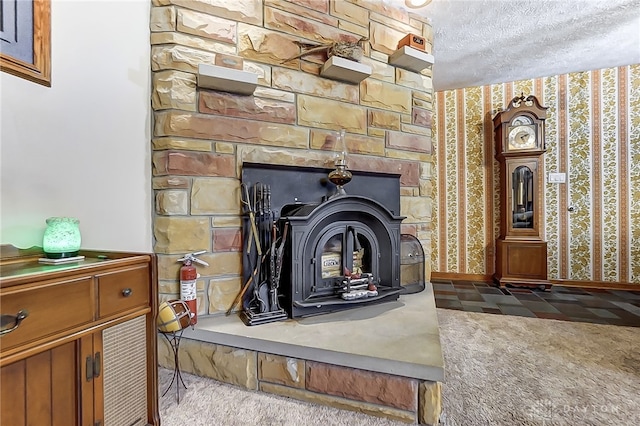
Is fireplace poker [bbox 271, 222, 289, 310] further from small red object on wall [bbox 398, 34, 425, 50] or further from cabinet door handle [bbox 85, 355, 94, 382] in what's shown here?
small red object on wall [bbox 398, 34, 425, 50]

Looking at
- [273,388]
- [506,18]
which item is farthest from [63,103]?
[506,18]

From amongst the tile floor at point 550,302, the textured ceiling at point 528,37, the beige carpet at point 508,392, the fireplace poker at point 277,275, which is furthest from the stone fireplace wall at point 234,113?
the tile floor at point 550,302

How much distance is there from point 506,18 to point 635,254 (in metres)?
3.00

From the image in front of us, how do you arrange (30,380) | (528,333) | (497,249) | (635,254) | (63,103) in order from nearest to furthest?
(30,380) < (63,103) < (528,333) < (635,254) < (497,249)

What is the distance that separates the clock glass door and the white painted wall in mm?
3788

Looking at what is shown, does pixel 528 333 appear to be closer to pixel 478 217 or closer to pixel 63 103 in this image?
pixel 478 217

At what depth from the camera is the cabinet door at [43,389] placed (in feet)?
2.59

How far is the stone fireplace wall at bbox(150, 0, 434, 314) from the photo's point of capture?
→ 1.65m

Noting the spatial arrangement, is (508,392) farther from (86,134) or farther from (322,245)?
(86,134)

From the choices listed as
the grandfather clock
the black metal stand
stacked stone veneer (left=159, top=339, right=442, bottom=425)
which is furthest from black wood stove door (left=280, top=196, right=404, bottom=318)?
the grandfather clock

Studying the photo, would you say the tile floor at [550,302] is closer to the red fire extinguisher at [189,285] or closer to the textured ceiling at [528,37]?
the red fire extinguisher at [189,285]

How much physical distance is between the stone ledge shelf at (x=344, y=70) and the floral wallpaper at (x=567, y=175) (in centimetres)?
251

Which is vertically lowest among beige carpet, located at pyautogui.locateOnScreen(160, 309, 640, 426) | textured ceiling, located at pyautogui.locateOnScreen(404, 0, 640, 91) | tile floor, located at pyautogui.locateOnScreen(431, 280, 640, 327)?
tile floor, located at pyautogui.locateOnScreen(431, 280, 640, 327)

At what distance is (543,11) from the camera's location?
98.6 inches
